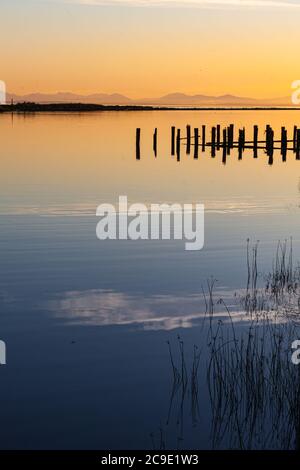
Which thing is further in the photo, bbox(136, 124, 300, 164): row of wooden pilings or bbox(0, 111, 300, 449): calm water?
bbox(136, 124, 300, 164): row of wooden pilings

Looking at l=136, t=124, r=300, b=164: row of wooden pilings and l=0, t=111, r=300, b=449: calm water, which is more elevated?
l=136, t=124, r=300, b=164: row of wooden pilings

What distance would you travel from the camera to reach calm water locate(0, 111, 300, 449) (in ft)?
25.2

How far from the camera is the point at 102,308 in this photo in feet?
38.1

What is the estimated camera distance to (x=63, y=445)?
7.24m

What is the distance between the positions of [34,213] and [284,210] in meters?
6.81

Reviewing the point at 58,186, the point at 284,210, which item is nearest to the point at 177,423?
the point at 284,210

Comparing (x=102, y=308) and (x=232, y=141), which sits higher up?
(x=232, y=141)

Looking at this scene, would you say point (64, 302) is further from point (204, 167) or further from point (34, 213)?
point (204, 167)

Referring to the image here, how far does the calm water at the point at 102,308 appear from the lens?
768 cm

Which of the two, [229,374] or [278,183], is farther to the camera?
[278,183]

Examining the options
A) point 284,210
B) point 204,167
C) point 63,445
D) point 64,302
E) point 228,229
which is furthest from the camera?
point 204,167

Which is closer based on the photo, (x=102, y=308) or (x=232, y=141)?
(x=102, y=308)

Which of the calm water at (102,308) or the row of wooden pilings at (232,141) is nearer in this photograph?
the calm water at (102,308)

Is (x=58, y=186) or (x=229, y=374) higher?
(x=58, y=186)
